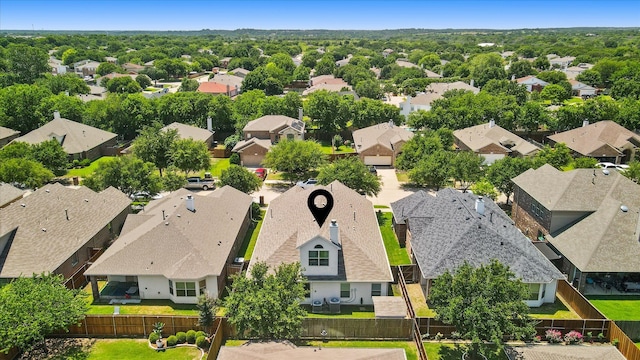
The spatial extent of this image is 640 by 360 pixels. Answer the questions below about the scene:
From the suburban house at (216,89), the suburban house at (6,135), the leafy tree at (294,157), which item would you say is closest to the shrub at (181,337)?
the leafy tree at (294,157)

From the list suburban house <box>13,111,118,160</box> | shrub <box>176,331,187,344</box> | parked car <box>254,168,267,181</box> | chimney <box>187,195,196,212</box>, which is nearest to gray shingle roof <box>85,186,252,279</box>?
chimney <box>187,195,196,212</box>

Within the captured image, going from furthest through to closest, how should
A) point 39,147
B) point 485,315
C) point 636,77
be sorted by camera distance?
point 636,77 < point 39,147 < point 485,315

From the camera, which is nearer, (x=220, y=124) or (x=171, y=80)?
(x=220, y=124)

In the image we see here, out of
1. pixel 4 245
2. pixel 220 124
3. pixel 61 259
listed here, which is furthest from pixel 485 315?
pixel 220 124

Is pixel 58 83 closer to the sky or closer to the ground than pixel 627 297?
closer to the sky

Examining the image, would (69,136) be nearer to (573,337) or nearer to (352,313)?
(352,313)

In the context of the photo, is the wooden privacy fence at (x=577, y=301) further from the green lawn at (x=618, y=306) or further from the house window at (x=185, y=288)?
the house window at (x=185, y=288)

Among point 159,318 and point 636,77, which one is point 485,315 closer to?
point 159,318

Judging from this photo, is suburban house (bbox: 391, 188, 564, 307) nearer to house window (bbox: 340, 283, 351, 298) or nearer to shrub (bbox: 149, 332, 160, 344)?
house window (bbox: 340, 283, 351, 298)
